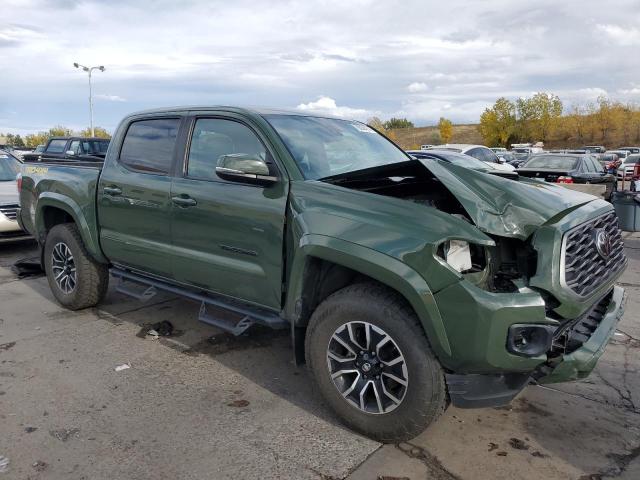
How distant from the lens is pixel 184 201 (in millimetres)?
3982

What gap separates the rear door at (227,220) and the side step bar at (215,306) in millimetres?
84

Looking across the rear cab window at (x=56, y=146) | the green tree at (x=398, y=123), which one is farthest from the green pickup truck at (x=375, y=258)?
the green tree at (x=398, y=123)

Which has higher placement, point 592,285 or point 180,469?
point 592,285

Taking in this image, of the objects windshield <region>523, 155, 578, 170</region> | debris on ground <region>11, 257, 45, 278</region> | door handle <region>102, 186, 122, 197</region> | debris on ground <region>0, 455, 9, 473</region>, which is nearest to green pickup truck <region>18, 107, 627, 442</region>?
door handle <region>102, 186, 122, 197</region>

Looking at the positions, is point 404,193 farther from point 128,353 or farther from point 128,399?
point 128,353

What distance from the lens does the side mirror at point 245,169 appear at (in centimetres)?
337

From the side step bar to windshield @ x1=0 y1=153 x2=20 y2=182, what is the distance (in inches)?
250

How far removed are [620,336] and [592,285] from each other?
2429mm

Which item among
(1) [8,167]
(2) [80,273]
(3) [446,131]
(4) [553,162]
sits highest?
(3) [446,131]

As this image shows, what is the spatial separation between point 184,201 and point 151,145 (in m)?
0.88

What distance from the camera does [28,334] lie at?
16.0 feet

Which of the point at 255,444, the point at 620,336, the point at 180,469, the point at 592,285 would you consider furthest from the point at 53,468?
the point at 620,336

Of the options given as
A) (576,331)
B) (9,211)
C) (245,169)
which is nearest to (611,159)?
(9,211)

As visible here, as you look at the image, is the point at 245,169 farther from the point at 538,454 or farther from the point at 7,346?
the point at 7,346
